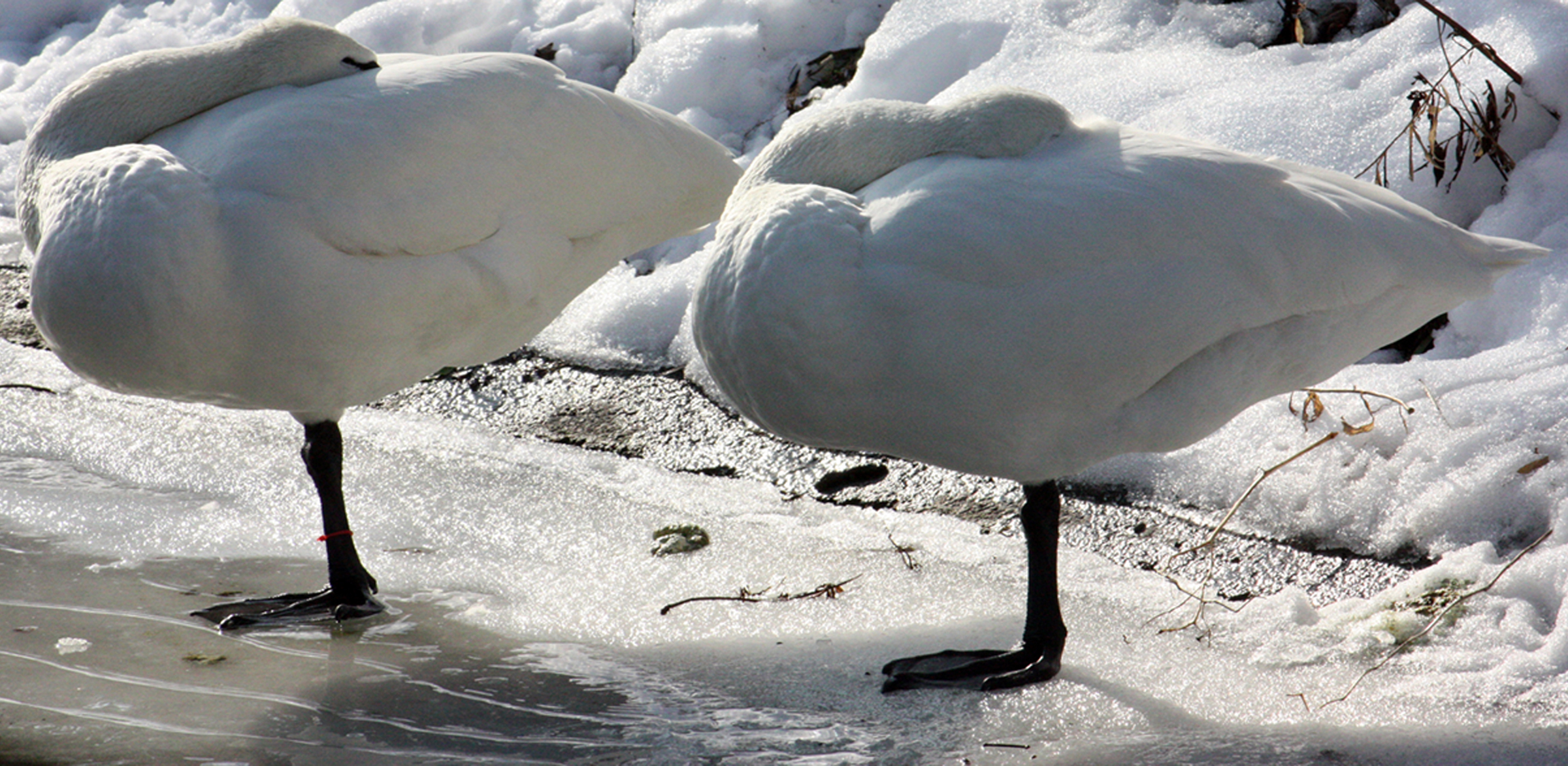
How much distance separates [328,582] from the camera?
3.59 meters

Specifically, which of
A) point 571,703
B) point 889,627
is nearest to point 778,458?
point 889,627

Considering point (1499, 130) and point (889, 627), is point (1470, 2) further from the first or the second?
point (889, 627)

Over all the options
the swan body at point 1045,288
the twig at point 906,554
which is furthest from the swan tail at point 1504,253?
the twig at point 906,554

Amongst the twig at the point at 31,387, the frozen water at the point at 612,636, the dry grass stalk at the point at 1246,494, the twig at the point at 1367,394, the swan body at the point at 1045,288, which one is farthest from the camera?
the twig at the point at 31,387

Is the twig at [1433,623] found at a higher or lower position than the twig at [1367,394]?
lower

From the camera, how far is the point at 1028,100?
9.21 feet

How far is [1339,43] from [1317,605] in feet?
8.94

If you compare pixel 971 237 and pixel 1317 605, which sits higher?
pixel 971 237

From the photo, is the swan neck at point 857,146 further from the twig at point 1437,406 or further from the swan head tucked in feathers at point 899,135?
the twig at point 1437,406

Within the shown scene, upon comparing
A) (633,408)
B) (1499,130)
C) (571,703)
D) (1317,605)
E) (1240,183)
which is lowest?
(571,703)

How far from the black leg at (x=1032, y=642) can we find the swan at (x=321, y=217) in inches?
53.6

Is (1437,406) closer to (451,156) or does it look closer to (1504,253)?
→ (1504,253)

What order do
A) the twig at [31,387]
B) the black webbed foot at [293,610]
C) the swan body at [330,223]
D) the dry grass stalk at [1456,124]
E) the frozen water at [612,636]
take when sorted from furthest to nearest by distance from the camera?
the twig at [31,387] < the dry grass stalk at [1456,124] < the black webbed foot at [293,610] < the swan body at [330,223] < the frozen water at [612,636]

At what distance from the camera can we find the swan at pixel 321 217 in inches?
114
